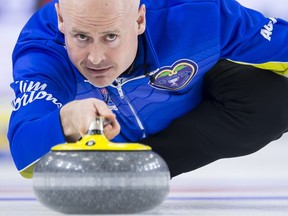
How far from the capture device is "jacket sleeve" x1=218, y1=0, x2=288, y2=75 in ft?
7.31

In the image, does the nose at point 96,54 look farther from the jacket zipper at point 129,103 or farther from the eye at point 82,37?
the jacket zipper at point 129,103

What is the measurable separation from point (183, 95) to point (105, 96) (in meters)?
0.27

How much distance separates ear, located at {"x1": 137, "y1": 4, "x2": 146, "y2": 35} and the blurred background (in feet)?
5.53

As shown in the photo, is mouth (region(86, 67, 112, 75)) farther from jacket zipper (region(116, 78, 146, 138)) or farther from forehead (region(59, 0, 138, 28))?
jacket zipper (region(116, 78, 146, 138))

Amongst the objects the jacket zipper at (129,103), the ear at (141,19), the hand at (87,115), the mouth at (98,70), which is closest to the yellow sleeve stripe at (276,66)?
the jacket zipper at (129,103)

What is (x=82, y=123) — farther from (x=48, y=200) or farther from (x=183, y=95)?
(x=183, y=95)

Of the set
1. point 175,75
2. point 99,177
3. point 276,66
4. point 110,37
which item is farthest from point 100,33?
point 276,66

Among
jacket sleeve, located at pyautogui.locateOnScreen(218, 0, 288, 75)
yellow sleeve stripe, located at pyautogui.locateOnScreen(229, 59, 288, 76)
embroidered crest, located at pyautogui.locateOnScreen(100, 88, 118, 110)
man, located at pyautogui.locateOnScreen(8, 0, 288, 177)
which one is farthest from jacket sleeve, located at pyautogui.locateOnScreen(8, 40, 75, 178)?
yellow sleeve stripe, located at pyautogui.locateOnScreen(229, 59, 288, 76)

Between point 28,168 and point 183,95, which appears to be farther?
point 183,95

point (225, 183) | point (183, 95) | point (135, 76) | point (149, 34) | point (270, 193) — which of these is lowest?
point (225, 183)

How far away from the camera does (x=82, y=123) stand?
1499 mm

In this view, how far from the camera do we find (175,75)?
2.27 meters

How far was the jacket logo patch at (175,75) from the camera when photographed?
2.21 meters

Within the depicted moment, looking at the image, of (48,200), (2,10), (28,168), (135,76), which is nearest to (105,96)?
(135,76)
